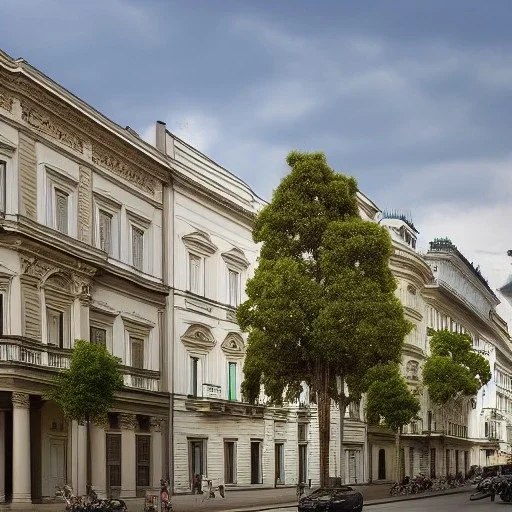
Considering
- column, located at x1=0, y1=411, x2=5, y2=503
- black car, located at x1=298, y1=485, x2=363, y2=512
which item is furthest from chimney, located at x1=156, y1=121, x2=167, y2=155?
black car, located at x1=298, y1=485, x2=363, y2=512

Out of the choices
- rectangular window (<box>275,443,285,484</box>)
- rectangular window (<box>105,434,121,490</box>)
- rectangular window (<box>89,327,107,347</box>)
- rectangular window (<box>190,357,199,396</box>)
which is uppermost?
rectangular window (<box>89,327,107,347</box>)

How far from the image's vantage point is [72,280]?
146 feet

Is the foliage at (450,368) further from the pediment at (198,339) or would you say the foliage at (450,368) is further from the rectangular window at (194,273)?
the rectangular window at (194,273)

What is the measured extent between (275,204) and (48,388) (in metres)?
14.8

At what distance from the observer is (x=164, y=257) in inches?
2121

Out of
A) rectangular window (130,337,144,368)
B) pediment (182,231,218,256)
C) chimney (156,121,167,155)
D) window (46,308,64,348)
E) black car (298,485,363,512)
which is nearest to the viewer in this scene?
black car (298,485,363,512)

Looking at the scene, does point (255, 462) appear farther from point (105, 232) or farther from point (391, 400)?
point (105, 232)

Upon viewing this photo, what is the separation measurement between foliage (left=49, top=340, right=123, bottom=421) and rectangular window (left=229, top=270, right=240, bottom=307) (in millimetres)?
20838

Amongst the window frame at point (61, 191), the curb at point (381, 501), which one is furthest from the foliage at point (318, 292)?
the window frame at point (61, 191)

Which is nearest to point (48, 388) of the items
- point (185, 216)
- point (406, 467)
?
point (185, 216)

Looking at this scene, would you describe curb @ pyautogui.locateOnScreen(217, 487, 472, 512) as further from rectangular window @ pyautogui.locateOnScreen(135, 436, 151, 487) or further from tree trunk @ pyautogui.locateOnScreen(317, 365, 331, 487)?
rectangular window @ pyautogui.locateOnScreen(135, 436, 151, 487)

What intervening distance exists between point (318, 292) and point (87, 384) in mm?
13563

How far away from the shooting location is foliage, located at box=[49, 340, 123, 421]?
39.5m

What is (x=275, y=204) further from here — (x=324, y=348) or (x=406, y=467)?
(x=406, y=467)
